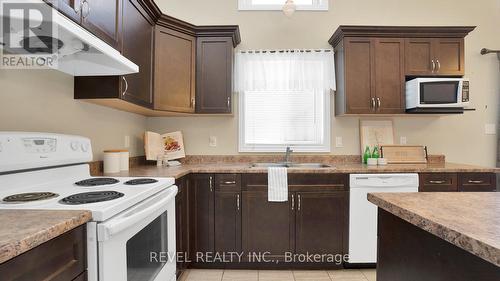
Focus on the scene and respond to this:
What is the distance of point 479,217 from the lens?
81cm

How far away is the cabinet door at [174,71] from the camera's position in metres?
2.39

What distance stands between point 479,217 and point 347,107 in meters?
1.99

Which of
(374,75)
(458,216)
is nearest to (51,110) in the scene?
(458,216)

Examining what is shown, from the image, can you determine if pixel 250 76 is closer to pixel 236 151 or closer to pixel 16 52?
pixel 236 151

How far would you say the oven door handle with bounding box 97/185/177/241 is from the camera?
37.5 inches

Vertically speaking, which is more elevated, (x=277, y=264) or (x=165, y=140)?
(x=165, y=140)

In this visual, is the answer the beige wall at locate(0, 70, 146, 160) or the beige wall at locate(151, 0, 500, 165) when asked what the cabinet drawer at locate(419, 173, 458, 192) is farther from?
the beige wall at locate(0, 70, 146, 160)

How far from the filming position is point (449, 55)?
2688mm

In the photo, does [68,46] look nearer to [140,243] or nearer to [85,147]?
[85,147]

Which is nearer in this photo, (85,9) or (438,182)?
(85,9)

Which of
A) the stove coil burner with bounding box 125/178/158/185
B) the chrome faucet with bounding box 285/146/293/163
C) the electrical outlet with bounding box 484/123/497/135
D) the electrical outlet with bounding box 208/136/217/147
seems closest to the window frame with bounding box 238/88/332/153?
the chrome faucet with bounding box 285/146/293/163

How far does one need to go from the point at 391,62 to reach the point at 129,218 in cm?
268

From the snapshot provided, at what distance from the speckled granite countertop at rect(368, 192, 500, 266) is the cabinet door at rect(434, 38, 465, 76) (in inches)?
79.5

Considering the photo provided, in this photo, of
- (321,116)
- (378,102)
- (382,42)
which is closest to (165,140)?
(321,116)
